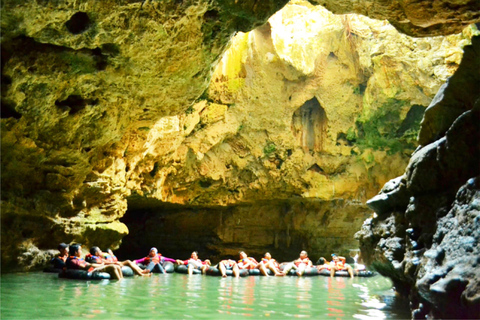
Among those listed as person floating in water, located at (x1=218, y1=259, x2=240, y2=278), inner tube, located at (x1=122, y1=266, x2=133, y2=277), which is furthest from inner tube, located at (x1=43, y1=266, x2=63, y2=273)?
person floating in water, located at (x1=218, y1=259, x2=240, y2=278)

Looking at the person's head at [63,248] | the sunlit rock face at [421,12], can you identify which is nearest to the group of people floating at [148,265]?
the person's head at [63,248]

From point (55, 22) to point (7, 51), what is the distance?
1.21 meters

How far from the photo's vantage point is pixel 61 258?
11344mm

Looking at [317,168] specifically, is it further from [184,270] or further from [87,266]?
[87,266]

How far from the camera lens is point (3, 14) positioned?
6.63 meters

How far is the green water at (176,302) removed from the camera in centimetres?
549

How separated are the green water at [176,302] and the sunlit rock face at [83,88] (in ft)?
8.36

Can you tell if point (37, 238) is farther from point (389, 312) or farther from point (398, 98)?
point (398, 98)

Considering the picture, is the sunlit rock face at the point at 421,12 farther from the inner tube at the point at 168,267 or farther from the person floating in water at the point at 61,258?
the inner tube at the point at 168,267

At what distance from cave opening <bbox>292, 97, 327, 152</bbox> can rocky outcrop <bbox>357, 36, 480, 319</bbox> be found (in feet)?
38.0

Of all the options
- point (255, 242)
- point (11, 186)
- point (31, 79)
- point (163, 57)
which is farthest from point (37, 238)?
point (255, 242)

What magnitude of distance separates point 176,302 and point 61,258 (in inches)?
236

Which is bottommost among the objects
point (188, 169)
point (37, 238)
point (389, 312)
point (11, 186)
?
point (389, 312)

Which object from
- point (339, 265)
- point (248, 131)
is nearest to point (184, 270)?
point (339, 265)
